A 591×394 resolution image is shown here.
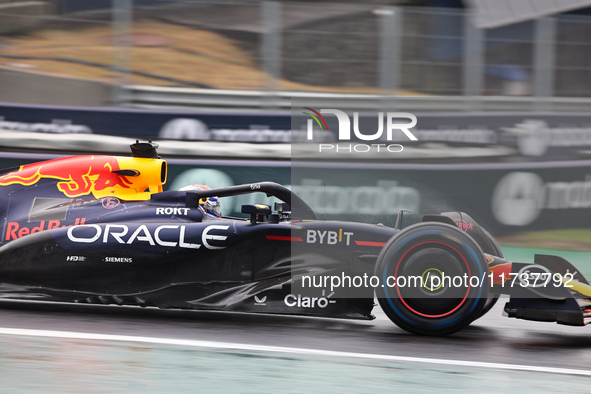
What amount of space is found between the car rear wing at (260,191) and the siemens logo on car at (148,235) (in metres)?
0.26

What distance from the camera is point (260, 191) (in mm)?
4988

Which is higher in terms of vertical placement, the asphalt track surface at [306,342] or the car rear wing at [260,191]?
the car rear wing at [260,191]

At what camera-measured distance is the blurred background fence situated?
8.63 metres

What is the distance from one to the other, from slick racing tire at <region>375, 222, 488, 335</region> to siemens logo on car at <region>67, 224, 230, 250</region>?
3.51ft

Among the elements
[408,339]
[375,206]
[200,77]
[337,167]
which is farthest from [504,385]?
[200,77]

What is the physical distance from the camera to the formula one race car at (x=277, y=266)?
4.56 m

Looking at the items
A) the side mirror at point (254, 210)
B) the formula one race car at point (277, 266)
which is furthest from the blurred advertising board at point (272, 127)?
the side mirror at point (254, 210)

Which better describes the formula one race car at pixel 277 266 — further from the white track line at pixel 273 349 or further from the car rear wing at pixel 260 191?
the white track line at pixel 273 349

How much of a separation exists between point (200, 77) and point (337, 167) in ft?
15.5

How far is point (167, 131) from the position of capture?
28.7 feet

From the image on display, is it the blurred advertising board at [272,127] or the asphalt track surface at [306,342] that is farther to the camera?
the blurred advertising board at [272,127]

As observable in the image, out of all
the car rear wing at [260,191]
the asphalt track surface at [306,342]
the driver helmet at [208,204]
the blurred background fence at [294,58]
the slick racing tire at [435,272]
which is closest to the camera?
the asphalt track surface at [306,342]

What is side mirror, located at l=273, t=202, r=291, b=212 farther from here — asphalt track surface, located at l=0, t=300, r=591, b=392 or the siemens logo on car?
asphalt track surface, located at l=0, t=300, r=591, b=392

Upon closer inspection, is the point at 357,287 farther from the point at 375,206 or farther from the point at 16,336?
the point at 16,336
